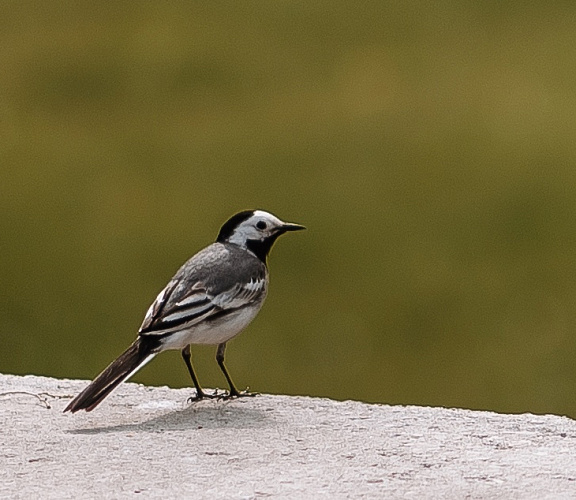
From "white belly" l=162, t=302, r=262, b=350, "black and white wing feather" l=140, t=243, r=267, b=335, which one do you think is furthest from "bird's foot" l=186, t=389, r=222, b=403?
"black and white wing feather" l=140, t=243, r=267, b=335

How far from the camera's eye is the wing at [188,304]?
6.53 m

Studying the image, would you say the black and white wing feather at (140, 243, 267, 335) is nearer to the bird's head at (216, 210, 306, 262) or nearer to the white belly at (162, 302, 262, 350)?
the white belly at (162, 302, 262, 350)

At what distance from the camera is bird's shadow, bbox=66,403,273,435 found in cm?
647

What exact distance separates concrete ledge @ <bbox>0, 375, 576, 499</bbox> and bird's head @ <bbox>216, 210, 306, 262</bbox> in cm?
80

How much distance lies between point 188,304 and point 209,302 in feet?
0.41

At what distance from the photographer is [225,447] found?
6062 millimetres

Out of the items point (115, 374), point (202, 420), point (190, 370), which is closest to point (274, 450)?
point (202, 420)

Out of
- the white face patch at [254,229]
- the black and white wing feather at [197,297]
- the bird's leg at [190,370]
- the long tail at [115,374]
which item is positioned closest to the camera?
the long tail at [115,374]

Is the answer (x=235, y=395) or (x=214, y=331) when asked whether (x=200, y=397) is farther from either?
(x=214, y=331)

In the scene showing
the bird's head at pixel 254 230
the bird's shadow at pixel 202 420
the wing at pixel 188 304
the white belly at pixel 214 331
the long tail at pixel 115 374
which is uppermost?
the bird's head at pixel 254 230

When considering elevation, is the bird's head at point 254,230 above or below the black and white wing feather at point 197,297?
above

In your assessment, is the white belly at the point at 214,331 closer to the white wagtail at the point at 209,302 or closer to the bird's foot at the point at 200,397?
the white wagtail at the point at 209,302

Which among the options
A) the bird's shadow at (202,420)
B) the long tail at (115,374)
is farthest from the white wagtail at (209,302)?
the bird's shadow at (202,420)

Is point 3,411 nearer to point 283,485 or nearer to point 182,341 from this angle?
point 182,341
